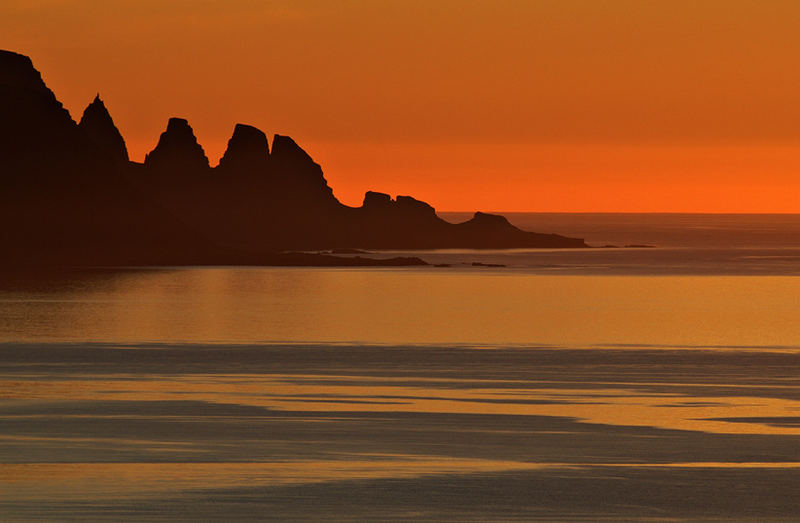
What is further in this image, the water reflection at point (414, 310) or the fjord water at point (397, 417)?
the water reflection at point (414, 310)

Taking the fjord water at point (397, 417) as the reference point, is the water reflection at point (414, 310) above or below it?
above

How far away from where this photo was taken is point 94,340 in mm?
63594

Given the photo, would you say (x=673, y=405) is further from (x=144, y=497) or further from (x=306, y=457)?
(x=144, y=497)

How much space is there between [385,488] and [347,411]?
33.6 ft

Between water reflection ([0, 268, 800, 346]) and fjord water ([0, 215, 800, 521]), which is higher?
water reflection ([0, 268, 800, 346])

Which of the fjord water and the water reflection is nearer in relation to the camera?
the fjord water

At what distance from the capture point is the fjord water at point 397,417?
26.8 metres

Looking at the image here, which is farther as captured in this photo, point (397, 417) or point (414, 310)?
point (414, 310)

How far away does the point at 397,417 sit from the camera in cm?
3644

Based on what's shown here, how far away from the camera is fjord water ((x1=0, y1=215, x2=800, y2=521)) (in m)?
26.8

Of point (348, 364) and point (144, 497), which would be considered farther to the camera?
point (348, 364)

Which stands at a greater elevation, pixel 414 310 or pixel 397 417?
pixel 414 310

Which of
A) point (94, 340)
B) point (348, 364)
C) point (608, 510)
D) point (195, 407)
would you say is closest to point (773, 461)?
point (608, 510)

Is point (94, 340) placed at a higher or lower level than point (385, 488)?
→ higher
